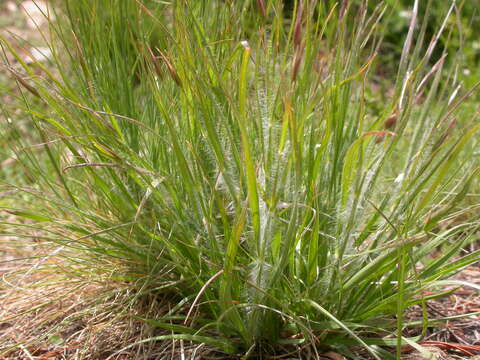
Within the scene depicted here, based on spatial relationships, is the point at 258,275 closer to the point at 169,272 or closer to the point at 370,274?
the point at 370,274

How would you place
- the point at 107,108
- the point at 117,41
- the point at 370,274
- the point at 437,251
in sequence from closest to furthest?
1. the point at 370,274
2. the point at 107,108
3. the point at 117,41
4. the point at 437,251

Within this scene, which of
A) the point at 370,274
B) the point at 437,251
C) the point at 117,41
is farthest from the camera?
the point at 437,251

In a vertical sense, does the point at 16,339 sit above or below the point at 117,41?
below

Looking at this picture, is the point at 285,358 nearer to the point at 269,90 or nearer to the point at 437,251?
the point at 269,90

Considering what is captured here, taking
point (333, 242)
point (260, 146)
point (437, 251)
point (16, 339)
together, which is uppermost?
point (260, 146)

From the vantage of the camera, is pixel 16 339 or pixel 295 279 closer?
pixel 295 279

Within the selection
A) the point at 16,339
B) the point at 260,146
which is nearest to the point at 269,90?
the point at 260,146
